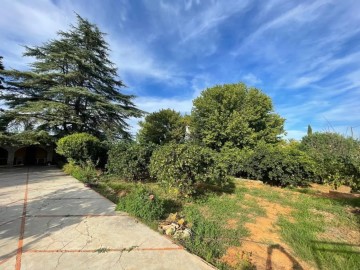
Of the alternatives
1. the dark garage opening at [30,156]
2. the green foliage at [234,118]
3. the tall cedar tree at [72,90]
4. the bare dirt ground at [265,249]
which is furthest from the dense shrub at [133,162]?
the dark garage opening at [30,156]

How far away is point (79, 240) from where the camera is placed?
367cm

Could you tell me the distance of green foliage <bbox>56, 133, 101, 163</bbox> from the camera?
38.9 feet

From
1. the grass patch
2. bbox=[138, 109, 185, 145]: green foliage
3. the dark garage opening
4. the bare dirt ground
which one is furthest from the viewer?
bbox=[138, 109, 185, 145]: green foliage

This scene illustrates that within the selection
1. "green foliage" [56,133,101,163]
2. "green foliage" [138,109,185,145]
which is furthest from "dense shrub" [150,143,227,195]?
"green foliage" [138,109,185,145]

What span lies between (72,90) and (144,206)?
12490 mm

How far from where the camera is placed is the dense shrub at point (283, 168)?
9859 mm

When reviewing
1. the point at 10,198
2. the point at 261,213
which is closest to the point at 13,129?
the point at 10,198

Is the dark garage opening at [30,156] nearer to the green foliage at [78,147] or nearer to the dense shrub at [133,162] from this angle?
the green foliage at [78,147]

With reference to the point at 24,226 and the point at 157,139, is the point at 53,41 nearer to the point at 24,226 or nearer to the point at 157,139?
the point at 157,139

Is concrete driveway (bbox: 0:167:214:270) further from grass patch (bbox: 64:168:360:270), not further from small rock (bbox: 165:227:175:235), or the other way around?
grass patch (bbox: 64:168:360:270)

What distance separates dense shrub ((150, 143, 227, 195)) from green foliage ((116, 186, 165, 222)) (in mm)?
1189

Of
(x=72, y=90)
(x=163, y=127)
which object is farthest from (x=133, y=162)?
(x=163, y=127)

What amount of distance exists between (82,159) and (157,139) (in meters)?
12.2

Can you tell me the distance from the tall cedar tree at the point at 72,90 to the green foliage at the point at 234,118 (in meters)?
6.72
